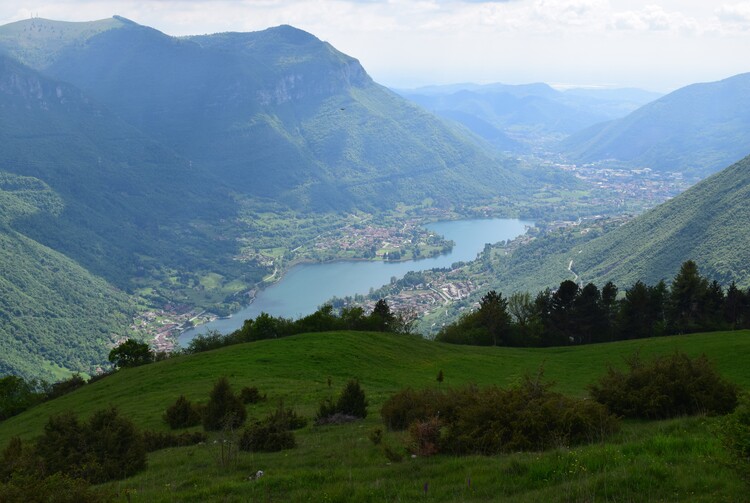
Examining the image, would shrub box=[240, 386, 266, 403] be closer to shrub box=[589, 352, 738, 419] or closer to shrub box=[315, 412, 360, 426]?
shrub box=[315, 412, 360, 426]

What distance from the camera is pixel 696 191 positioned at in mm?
174875

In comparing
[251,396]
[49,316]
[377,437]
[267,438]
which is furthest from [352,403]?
[49,316]

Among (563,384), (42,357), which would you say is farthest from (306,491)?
(42,357)

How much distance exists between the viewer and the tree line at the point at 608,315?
55.7 meters

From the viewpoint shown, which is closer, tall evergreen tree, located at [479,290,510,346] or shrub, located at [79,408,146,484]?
shrub, located at [79,408,146,484]

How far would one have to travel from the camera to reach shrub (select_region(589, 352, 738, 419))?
15.3 metres

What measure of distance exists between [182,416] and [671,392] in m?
20.0

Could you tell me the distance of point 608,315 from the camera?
5925 cm

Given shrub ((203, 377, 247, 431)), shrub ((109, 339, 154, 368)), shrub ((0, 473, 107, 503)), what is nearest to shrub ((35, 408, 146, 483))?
shrub ((0, 473, 107, 503))

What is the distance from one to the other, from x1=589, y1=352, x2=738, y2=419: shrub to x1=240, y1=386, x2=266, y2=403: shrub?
1732 cm

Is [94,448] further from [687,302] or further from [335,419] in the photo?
[687,302]

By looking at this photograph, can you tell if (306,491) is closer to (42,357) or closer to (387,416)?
(387,416)

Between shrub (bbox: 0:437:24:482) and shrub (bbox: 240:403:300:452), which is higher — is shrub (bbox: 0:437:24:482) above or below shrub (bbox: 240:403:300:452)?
above

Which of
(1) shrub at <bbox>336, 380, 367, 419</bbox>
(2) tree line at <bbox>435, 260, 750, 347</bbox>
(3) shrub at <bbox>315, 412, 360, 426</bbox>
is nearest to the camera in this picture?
(3) shrub at <bbox>315, 412, 360, 426</bbox>
